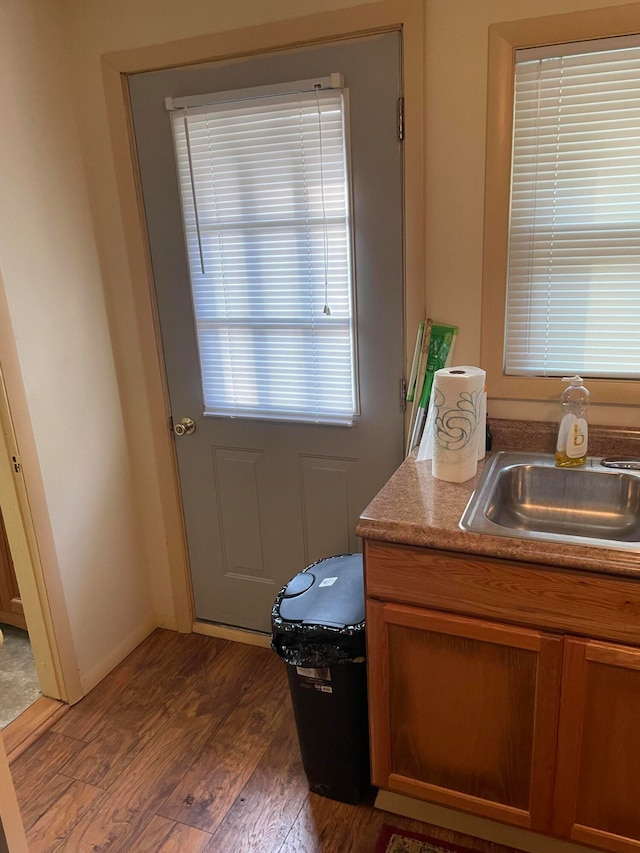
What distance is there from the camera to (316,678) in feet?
5.47

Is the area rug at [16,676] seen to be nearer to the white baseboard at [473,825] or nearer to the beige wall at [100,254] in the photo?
the beige wall at [100,254]

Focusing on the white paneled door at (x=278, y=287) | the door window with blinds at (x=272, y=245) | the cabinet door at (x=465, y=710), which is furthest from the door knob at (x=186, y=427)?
the cabinet door at (x=465, y=710)

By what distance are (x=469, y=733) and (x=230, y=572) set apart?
1.19 metres

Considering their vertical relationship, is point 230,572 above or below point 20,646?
above

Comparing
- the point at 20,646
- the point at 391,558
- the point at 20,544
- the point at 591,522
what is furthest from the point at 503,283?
the point at 20,646

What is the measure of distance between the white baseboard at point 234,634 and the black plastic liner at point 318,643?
0.81m

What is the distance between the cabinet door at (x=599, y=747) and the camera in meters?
1.32


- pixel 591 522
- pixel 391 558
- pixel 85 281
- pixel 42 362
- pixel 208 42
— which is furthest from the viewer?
pixel 85 281

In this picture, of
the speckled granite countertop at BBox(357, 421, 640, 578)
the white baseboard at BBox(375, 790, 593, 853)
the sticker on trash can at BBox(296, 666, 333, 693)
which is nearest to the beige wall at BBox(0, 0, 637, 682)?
the speckled granite countertop at BBox(357, 421, 640, 578)

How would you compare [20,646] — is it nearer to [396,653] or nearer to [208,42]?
[396,653]

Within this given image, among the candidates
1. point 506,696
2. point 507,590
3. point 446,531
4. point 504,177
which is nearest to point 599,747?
point 506,696

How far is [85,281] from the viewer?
2143 millimetres

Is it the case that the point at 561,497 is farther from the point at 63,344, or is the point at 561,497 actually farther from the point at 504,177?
the point at 63,344

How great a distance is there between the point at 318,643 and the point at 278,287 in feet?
3.71
